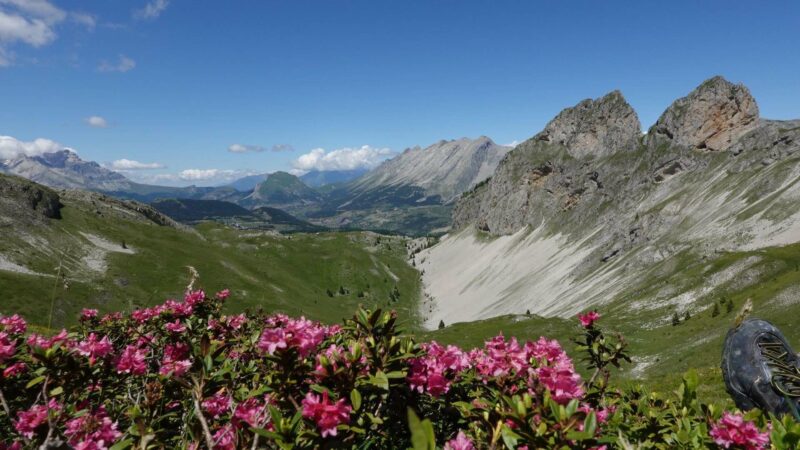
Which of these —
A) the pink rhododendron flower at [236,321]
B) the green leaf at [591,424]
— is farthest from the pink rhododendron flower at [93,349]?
the green leaf at [591,424]

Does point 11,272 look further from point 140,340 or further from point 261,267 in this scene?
point 140,340

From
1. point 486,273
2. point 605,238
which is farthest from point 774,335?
point 486,273

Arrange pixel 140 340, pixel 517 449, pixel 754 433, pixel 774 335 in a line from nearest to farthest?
pixel 517 449, pixel 754 433, pixel 774 335, pixel 140 340

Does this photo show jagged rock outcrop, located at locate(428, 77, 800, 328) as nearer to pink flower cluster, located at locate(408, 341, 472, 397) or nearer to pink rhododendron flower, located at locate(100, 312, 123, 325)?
pink flower cluster, located at locate(408, 341, 472, 397)

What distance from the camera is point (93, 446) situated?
435 cm

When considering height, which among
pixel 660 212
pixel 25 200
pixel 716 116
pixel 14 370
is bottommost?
pixel 660 212

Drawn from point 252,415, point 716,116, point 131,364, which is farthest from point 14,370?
point 716,116

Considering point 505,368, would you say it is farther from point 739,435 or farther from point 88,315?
point 88,315

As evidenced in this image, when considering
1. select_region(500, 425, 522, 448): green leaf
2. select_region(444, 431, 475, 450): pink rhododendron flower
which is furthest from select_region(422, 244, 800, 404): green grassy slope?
select_region(444, 431, 475, 450): pink rhododendron flower

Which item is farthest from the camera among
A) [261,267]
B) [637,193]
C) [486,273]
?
[486,273]

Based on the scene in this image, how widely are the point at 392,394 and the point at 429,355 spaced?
2.69 ft

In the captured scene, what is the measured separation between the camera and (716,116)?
14962 centimetres

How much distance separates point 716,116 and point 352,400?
619 feet

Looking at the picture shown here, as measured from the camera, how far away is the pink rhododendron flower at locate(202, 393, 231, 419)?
5.62m
